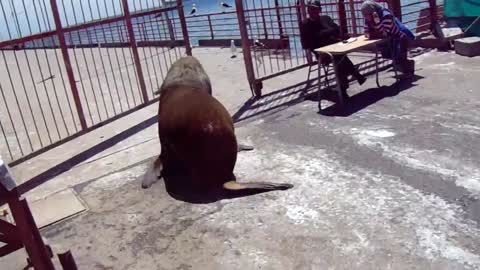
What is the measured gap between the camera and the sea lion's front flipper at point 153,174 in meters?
5.63

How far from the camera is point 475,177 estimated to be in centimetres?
476

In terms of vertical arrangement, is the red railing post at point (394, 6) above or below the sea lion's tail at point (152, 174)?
above

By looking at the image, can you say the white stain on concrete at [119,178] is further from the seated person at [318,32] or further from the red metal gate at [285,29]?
the seated person at [318,32]

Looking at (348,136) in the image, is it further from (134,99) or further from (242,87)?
(134,99)

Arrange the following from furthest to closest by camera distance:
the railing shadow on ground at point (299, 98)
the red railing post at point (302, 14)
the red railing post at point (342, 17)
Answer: the red railing post at point (342, 17), the red railing post at point (302, 14), the railing shadow on ground at point (299, 98)

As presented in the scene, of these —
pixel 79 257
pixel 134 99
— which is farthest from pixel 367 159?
pixel 134 99

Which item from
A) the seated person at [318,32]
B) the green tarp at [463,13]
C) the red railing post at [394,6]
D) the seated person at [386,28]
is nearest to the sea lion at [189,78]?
the seated person at [318,32]

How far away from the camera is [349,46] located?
7.36m

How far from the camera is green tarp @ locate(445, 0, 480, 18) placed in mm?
10398

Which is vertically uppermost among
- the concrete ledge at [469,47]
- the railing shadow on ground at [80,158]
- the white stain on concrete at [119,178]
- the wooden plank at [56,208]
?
the concrete ledge at [469,47]

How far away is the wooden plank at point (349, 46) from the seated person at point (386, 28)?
145mm

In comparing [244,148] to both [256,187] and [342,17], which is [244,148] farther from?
[342,17]

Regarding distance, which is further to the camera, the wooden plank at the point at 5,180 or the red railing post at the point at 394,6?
the red railing post at the point at 394,6

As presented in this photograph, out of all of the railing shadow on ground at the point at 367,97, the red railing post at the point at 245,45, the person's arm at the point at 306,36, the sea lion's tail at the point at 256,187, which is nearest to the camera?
the sea lion's tail at the point at 256,187
